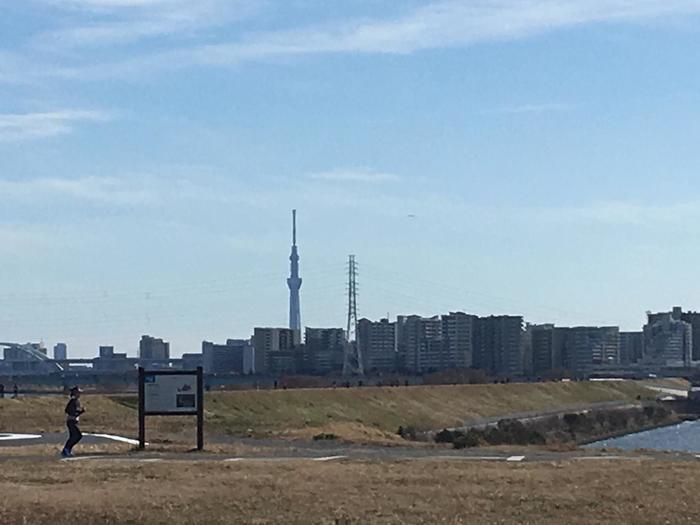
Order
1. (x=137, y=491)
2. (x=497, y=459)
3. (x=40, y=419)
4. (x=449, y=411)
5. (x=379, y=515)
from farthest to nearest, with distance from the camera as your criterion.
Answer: (x=449, y=411) < (x=40, y=419) < (x=497, y=459) < (x=137, y=491) < (x=379, y=515)

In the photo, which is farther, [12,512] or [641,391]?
[641,391]

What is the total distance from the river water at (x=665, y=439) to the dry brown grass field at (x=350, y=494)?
50.4m

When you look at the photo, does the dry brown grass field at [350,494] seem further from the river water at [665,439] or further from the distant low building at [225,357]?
the distant low building at [225,357]

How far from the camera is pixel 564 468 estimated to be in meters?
25.2

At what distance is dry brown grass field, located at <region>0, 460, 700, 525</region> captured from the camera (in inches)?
774

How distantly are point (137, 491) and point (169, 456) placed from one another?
25.1 ft

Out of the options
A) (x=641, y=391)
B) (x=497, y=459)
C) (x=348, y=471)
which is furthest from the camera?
(x=641, y=391)

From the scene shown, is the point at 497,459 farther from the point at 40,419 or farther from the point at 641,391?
the point at 641,391

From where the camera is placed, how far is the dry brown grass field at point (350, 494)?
19656 mm

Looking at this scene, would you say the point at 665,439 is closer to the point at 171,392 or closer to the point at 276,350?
the point at 171,392

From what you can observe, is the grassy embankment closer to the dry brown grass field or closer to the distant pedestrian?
the distant pedestrian

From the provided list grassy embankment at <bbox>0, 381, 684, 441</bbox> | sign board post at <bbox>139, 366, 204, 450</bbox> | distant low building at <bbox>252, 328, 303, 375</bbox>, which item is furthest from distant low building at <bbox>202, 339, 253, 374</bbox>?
sign board post at <bbox>139, 366, 204, 450</bbox>

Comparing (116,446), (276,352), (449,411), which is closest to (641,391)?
(276,352)

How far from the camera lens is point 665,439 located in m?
92.1
